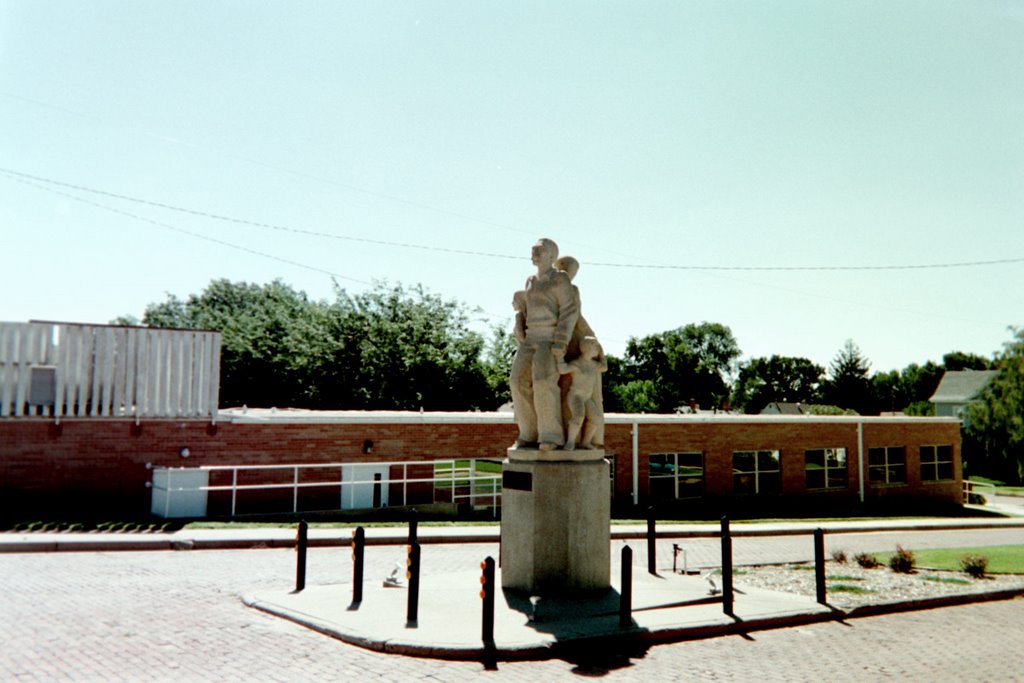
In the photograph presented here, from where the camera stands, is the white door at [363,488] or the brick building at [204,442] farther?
the white door at [363,488]

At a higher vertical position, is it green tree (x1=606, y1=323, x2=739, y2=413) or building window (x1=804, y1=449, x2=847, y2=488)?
green tree (x1=606, y1=323, x2=739, y2=413)

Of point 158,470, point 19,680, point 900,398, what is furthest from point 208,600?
point 900,398

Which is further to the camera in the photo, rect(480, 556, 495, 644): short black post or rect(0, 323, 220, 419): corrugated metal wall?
rect(0, 323, 220, 419): corrugated metal wall

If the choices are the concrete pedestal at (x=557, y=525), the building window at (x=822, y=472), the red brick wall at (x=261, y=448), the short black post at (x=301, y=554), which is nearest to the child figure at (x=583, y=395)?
the concrete pedestal at (x=557, y=525)

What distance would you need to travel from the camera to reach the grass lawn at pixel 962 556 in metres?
13.9

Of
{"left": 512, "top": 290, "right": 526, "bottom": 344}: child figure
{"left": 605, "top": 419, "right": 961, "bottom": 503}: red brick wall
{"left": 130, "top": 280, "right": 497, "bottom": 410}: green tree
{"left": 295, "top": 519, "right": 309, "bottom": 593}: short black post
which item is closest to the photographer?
{"left": 295, "top": 519, "right": 309, "bottom": 593}: short black post

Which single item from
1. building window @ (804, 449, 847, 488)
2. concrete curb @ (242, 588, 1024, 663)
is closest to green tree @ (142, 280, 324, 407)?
building window @ (804, 449, 847, 488)

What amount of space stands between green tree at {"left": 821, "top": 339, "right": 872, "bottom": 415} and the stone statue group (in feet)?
263

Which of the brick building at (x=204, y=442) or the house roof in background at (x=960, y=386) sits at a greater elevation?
the house roof in background at (x=960, y=386)

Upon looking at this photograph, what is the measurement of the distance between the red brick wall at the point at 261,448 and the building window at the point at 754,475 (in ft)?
1.25

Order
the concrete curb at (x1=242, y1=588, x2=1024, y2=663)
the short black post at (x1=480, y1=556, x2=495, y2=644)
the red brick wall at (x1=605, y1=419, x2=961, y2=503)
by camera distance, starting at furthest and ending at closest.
A: 1. the red brick wall at (x1=605, y1=419, x2=961, y2=503)
2. the short black post at (x1=480, y1=556, x2=495, y2=644)
3. the concrete curb at (x1=242, y1=588, x2=1024, y2=663)

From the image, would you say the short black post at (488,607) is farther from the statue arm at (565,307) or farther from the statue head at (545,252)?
the statue head at (545,252)

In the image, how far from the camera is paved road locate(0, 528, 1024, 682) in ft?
22.6

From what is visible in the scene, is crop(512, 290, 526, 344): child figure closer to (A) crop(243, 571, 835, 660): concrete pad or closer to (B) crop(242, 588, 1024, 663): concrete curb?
(A) crop(243, 571, 835, 660): concrete pad
